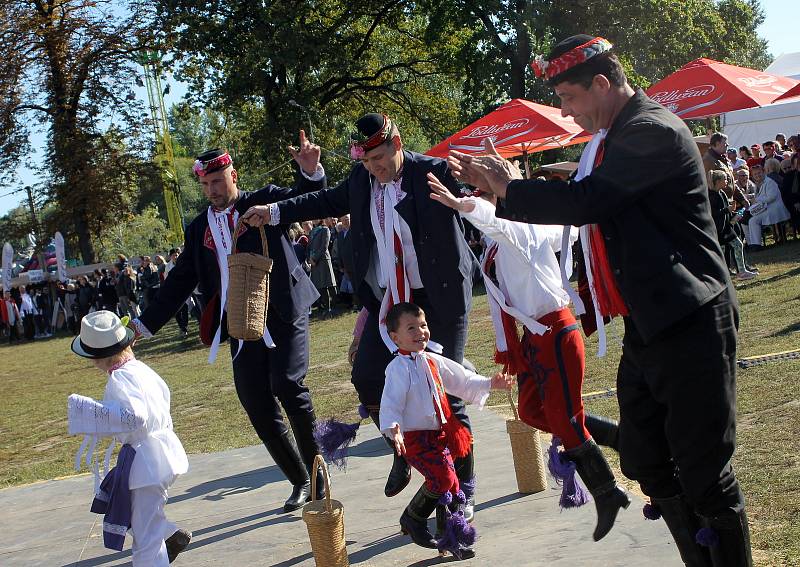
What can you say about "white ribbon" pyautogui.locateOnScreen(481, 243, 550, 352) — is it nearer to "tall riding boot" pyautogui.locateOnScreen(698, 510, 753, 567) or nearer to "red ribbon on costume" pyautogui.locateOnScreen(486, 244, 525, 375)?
"red ribbon on costume" pyautogui.locateOnScreen(486, 244, 525, 375)

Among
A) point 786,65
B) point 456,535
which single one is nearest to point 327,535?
point 456,535

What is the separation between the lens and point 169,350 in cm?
1997

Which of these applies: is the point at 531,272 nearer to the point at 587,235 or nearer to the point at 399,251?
the point at 399,251

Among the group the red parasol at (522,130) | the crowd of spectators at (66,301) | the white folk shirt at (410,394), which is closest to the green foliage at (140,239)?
the crowd of spectators at (66,301)

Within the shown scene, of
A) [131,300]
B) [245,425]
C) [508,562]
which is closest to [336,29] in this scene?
[131,300]

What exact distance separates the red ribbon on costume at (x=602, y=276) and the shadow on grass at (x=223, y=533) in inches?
113

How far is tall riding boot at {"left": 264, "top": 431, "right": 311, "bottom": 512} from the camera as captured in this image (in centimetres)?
589

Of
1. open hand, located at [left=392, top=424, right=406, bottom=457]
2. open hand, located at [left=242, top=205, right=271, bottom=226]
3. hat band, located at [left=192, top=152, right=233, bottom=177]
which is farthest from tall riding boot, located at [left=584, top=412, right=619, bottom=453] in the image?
hat band, located at [left=192, top=152, right=233, bottom=177]

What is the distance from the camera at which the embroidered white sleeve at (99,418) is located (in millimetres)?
4430

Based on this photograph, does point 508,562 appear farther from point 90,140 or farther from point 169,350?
point 90,140

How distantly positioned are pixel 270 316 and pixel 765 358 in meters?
4.41

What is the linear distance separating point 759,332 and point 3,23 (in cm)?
3326

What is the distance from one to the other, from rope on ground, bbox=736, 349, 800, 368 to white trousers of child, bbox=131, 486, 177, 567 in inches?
199

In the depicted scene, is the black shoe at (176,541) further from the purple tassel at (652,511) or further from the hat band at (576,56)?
the hat band at (576,56)
